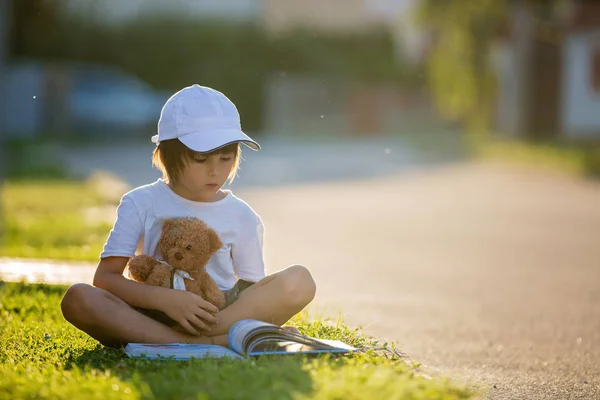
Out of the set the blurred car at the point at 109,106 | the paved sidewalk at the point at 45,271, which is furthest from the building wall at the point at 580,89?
the paved sidewalk at the point at 45,271

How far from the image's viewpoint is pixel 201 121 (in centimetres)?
474

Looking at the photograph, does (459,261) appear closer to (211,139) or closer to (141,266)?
(211,139)

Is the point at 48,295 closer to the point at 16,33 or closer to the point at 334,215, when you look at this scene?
the point at 334,215

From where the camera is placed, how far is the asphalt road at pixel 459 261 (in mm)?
5762

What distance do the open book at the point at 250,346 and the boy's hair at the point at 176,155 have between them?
0.80 meters

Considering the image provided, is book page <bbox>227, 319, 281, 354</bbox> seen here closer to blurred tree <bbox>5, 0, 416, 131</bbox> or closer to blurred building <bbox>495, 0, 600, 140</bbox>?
blurred building <bbox>495, 0, 600, 140</bbox>

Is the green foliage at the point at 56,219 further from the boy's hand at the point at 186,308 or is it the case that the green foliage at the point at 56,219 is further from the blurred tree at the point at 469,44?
the blurred tree at the point at 469,44

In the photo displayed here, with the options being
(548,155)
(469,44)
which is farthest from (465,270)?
(469,44)

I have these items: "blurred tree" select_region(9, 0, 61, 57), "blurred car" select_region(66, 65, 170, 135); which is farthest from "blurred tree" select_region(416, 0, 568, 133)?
"blurred tree" select_region(9, 0, 61, 57)

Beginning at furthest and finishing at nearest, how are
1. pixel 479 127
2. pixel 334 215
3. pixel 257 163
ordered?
pixel 479 127 < pixel 257 163 < pixel 334 215

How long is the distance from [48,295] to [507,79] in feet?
85.7

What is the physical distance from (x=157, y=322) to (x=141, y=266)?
0.26 meters

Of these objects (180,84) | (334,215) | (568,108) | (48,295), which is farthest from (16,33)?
Answer: (48,295)

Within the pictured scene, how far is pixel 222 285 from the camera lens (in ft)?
16.0
